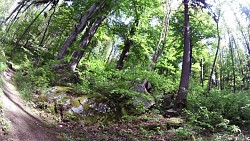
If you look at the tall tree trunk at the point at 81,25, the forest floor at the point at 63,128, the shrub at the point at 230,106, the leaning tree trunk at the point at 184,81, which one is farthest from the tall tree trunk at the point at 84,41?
the shrub at the point at 230,106

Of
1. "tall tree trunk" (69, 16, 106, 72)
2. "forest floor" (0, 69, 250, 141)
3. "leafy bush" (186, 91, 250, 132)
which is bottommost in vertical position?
"forest floor" (0, 69, 250, 141)

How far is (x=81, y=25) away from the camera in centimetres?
1165

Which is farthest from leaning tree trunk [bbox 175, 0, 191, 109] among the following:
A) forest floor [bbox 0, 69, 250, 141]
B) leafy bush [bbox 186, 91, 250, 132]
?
forest floor [bbox 0, 69, 250, 141]

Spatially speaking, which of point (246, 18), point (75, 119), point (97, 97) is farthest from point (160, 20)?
point (75, 119)

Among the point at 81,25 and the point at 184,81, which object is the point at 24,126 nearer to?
the point at 81,25

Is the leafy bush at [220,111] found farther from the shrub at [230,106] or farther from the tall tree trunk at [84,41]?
the tall tree trunk at [84,41]

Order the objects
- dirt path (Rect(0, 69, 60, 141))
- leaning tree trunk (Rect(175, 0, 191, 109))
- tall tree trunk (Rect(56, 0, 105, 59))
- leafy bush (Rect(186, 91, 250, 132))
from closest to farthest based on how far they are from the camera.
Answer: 1. dirt path (Rect(0, 69, 60, 141))
2. leafy bush (Rect(186, 91, 250, 132))
3. leaning tree trunk (Rect(175, 0, 191, 109))
4. tall tree trunk (Rect(56, 0, 105, 59))

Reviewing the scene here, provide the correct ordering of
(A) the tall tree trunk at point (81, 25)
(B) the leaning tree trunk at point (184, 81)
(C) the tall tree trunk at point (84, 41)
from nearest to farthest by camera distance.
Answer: (B) the leaning tree trunk at point (184, 81) < (A) the tall tree trunk at point (81, 25) < (C) the tall tree trunk at point (84, 41)

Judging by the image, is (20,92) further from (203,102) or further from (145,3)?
(145,3)

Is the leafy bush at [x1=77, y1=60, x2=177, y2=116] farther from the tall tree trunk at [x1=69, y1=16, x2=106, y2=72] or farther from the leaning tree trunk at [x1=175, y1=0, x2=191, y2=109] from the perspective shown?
the tall tree trunk at [x1=69, y1=16, x2=106, y2=72]

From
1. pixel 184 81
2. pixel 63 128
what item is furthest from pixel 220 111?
pixel 63 128

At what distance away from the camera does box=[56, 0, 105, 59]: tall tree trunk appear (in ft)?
38.1

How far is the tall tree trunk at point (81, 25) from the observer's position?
11.6 metres

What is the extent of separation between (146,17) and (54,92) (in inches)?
429
